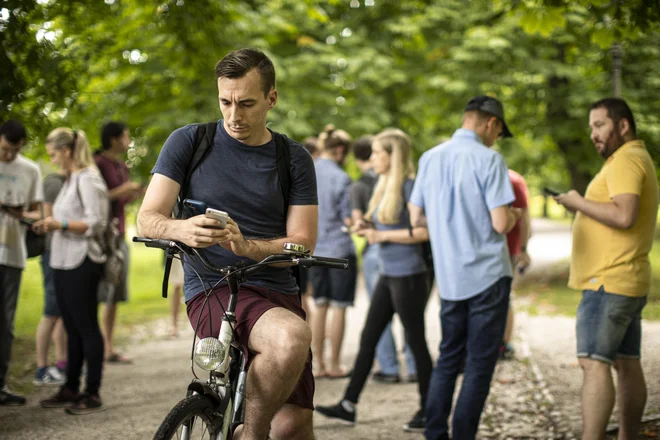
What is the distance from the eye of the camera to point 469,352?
17.4 feet

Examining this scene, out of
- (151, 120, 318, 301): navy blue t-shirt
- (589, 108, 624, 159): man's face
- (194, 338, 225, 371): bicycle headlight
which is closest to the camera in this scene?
(194, 338, 225, 371): bicycle headlight

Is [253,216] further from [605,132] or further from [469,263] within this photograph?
[605,132]

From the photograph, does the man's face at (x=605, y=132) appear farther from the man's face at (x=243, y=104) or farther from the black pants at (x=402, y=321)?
the man's face at (x=243, y=104)

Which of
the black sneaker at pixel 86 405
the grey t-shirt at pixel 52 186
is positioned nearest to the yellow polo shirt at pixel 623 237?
the black sneaker at pixel 86 405

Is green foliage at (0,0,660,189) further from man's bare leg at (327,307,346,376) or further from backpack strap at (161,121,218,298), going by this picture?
backpack strap at (161,121,218,298)

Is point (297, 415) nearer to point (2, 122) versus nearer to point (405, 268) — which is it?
point (405, 268)

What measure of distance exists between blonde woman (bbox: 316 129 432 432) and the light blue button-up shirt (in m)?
0.88

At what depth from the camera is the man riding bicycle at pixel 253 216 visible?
3.42 m

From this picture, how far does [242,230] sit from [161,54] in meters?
9.06

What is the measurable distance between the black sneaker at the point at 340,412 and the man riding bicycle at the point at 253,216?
2703 millimetres

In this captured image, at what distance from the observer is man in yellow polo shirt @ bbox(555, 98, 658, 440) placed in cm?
491

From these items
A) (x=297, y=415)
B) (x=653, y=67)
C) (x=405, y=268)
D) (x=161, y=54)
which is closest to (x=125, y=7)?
(x=161, y=54)

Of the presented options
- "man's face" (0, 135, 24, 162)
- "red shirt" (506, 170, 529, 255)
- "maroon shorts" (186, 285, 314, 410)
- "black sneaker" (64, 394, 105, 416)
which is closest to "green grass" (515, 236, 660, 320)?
"red shirt" (506, 170, 529, 255)

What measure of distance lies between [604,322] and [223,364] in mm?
2589
